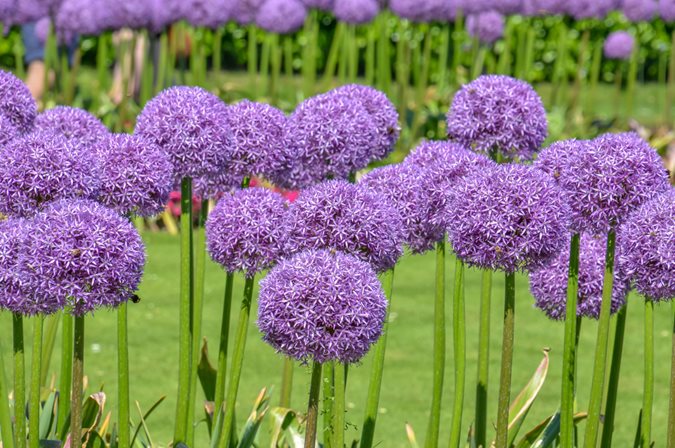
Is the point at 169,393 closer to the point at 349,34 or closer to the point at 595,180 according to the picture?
the point at 595,180

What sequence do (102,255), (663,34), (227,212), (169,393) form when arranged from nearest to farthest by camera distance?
(102,255) < (227,212) < (169,393) < (663,34)

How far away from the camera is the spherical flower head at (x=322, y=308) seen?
8.84ft

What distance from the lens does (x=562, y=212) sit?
2.95m

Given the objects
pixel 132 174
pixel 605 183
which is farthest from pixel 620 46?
pixel 132 174

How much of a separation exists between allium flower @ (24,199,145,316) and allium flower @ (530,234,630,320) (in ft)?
4.27

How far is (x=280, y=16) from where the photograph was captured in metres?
11.0

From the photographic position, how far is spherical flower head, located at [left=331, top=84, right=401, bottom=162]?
3.83 meters

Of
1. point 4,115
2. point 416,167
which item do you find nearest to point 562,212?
point 416,167

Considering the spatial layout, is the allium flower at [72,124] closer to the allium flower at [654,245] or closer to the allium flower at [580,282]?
the allium flower at [580,282]

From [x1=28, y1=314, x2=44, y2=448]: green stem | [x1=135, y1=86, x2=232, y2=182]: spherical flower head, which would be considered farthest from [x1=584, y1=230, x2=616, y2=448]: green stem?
[x1=28, y1=314, x2=44, y2=448]: green stem

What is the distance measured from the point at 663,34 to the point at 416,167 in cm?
1680

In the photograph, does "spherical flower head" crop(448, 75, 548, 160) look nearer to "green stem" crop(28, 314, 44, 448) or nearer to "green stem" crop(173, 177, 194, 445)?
"green stem" crop(173, 177, 194, 445)

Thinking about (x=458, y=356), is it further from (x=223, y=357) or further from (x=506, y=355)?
(x=223, y=357)

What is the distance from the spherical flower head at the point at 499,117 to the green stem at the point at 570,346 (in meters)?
0.62
